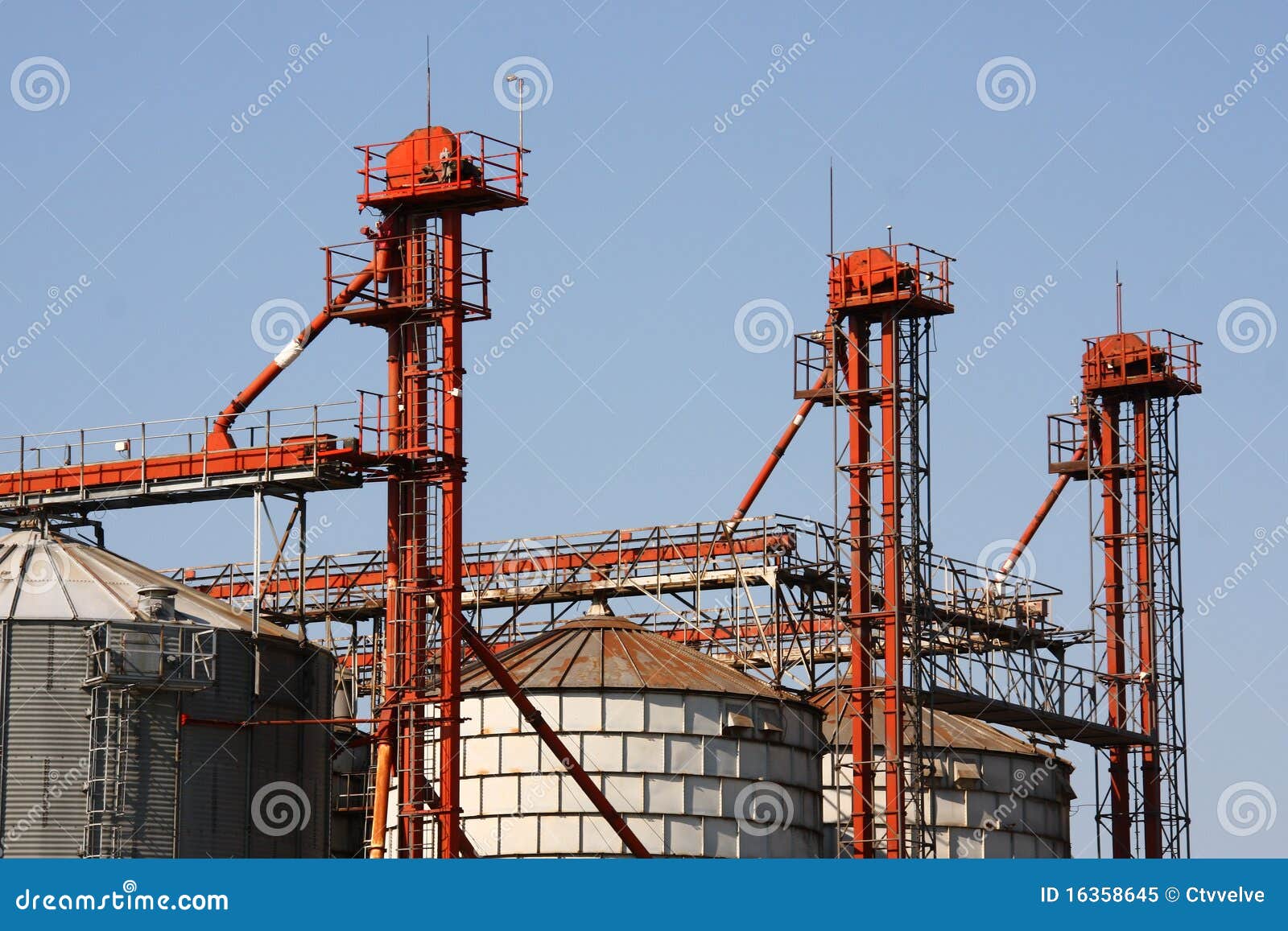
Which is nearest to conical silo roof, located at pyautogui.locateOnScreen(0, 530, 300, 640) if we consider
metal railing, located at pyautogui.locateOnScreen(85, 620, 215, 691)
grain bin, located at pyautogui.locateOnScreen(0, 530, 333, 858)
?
grain bin, located at pyautogui.locateOnScreen(0, 530, 333, 858)

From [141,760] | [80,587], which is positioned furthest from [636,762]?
[80,587]

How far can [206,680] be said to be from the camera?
1841 inches

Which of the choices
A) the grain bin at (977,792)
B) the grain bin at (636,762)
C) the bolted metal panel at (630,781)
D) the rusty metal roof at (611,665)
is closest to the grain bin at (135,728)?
the grain bin at (636,762)

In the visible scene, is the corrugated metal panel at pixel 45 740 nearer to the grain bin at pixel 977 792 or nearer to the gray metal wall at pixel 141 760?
the gray metal wall at pixel 141 760

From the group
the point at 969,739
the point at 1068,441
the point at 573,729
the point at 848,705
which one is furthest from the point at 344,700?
the point at 1068,441

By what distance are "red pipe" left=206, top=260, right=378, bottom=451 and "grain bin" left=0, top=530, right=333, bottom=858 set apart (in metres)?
5.96

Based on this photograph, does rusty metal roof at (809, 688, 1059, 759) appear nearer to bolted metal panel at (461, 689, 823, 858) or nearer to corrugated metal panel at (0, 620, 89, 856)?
bolted metal panel at (461, 689, 823, 858)

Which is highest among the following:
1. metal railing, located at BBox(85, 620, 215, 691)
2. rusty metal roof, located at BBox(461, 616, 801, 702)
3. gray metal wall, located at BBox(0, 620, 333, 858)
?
rusty metal roof, located at BBox(461, 616, 801, 702)

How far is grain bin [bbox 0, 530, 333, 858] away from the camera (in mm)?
→ 45500

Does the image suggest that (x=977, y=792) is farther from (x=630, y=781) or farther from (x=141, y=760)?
(x=141, y=760)

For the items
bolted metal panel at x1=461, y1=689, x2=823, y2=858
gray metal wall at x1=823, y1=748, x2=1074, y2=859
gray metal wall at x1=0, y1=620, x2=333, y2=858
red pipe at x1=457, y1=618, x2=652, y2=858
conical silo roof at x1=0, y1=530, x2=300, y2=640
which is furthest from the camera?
gray metal wall at x1=823, y1=748, x2=1074, y2=859

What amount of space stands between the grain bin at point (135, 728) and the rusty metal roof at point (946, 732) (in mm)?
17459

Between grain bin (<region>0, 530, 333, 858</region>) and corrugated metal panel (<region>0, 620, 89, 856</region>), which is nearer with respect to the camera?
corrugated metal panel (<region>0, 620, 89, 856</region>)

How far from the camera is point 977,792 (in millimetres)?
62250
